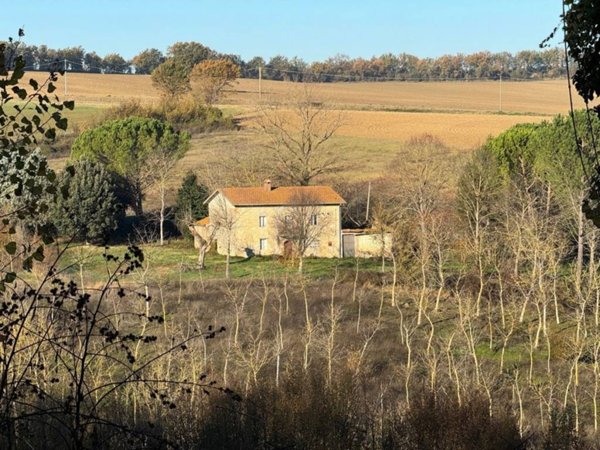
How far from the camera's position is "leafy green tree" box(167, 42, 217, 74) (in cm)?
8672

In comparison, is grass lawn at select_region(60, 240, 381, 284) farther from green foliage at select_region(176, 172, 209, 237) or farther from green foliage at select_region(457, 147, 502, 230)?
green foliage at select_region(457, 147, 502, 230)

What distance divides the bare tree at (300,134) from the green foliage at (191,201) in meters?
6.56

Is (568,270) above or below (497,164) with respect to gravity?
below

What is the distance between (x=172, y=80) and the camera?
79.9 metres

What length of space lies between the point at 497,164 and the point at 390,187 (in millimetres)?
6151

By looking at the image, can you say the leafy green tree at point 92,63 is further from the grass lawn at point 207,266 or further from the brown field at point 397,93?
the grass lawn at point 207,266

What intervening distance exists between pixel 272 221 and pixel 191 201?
572cm

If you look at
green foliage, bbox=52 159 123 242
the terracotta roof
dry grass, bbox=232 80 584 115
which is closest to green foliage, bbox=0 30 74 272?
green foliage, bbox=52 159 123 242

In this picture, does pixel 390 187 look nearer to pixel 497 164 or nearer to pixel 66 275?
pixel 497 164

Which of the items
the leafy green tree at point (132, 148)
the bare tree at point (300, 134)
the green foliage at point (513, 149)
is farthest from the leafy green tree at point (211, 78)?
the green foliage at point (513, 149)

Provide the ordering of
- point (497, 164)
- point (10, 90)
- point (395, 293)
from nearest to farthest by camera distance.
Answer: point (10, 90), point (395, 293), point (497, 164)

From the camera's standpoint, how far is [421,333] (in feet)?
94.9

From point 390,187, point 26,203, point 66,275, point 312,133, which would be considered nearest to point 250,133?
point 312,133

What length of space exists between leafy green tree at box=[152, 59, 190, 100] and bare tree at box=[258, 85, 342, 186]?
22.6 metres
